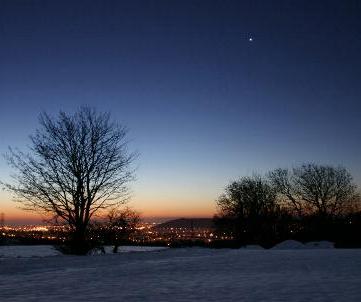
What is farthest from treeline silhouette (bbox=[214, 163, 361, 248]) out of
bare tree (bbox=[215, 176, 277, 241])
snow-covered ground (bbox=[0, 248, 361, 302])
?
snow-covered ground (bbox=[0, 248, 361, 302])

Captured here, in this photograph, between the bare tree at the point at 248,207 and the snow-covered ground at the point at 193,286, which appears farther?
the bare tree at the point at 248,207

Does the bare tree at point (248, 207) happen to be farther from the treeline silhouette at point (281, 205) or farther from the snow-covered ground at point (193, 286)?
the snow-covered ground at point (193, 286)

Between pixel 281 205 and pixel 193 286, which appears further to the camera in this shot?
pixel 281 205

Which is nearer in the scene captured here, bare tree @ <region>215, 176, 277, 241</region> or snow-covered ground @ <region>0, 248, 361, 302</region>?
snow-covered ground @ <region>0, 248, 361, 302</region>

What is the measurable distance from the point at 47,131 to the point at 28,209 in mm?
4659

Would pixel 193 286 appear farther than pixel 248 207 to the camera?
No

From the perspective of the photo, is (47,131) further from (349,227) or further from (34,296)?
(349,227)

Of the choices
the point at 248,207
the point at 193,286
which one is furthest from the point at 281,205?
the point at 193,286

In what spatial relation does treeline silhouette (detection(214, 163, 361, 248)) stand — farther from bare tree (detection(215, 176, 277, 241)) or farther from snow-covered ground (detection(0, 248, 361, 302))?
snow-covered ground (detection(0, 248, 361, 302))

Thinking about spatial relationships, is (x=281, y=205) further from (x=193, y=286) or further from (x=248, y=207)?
(x=193, y=286)

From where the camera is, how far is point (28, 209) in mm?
25172

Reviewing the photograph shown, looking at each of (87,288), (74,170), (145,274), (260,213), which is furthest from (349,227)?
(87,288)

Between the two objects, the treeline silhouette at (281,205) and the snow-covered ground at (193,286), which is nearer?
the snow-covered ground at (193,286)

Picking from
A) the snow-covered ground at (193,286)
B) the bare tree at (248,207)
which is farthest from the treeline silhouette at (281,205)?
the snow-covered ground at (193,286)
